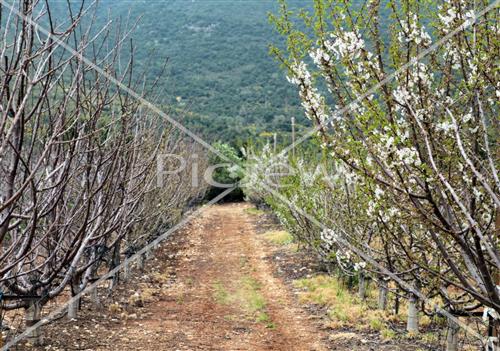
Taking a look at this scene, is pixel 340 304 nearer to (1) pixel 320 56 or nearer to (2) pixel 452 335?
(2) pixel 452 335

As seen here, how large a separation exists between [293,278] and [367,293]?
2.50m

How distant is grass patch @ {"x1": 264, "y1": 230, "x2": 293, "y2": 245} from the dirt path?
1630 millimetres

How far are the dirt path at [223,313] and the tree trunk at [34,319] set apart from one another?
0.98 m

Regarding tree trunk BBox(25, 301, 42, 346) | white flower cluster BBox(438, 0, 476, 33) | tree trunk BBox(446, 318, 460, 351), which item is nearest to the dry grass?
tree trunk BBox(446, 318, 460, 351)

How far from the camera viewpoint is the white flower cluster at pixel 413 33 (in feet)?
10.9

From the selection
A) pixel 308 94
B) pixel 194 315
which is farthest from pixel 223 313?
pixel 308 94

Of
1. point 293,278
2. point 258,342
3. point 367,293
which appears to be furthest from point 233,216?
point 258,342

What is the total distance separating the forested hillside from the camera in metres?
51.3

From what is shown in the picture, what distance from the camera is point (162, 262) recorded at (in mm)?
14125

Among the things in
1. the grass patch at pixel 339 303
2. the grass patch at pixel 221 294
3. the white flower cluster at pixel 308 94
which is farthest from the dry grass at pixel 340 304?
the white flower cluster at pixel 308 94

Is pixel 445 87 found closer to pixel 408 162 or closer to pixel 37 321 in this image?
pixel 408 162

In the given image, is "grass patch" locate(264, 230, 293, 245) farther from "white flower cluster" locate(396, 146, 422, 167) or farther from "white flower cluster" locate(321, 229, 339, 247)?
"white flower cluster" locate(396, 146, 422, 167)

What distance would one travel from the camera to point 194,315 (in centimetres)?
877

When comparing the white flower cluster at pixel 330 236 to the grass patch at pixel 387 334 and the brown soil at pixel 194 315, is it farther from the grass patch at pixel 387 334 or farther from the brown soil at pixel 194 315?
the grass patch at pixel 387 334
